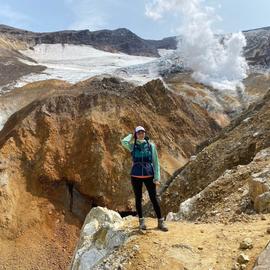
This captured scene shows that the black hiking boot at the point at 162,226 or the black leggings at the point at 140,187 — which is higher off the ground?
the black leggings at the point at 140,187

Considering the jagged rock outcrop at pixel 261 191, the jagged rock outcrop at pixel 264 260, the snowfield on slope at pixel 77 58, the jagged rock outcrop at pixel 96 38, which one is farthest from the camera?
the jagged rock outcrop at pixel 96 38

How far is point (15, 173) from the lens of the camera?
31.1 m

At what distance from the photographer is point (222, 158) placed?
17.3 metres

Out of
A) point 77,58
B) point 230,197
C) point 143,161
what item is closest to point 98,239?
point 143,161

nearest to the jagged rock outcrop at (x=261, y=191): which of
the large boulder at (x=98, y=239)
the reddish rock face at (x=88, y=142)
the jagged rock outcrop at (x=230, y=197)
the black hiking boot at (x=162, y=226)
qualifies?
the jagged rock outcrop at (x=230, y=197)

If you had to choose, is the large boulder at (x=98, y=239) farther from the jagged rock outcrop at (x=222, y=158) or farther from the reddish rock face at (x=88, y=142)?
the reddish rock face at (x=88, y=142)

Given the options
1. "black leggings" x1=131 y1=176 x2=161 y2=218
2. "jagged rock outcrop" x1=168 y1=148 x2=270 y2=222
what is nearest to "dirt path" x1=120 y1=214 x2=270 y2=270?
"black leggings" x1=131 y1=176 x2=161 y2=218

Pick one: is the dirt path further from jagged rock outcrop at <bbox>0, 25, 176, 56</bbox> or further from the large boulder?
jagged rock outcrop at <bbox>0, 25, 176, 56</bbox>

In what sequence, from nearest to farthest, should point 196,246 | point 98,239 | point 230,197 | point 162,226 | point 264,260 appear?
point 264,260, point 196,246, point 162,226, point 98,239, point 230,197

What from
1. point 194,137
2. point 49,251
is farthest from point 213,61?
point 49,251

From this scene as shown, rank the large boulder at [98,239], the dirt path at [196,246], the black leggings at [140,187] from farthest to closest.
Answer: the black leggings at [140,187], the large boulder at [98,239], the dirt path at [196,246]

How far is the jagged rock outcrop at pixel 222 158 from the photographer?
655 inches

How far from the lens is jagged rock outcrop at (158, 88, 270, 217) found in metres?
16.6

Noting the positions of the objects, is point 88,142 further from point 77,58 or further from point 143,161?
point 77,58
